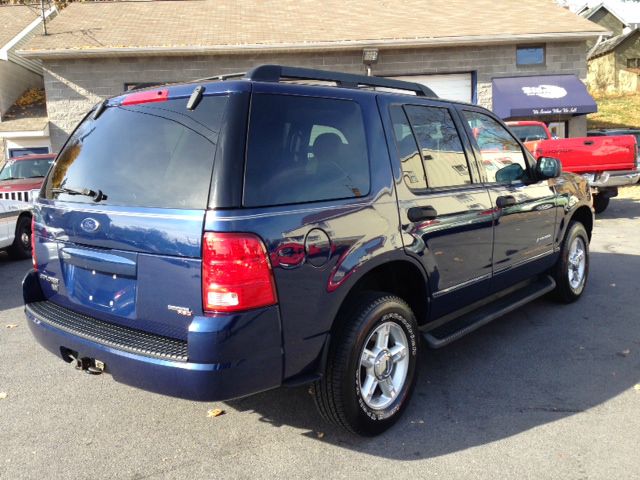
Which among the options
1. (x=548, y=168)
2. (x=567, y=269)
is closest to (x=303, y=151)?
(x=548, y=168)

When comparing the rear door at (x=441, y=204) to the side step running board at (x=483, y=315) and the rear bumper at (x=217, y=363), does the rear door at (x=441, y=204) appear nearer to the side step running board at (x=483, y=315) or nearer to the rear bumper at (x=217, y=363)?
the side step running board at (x=483, y=315)

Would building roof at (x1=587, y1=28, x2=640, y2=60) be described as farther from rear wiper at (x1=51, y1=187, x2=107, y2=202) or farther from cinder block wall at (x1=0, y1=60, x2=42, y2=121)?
rear wiper at (x1=51, y1=187, x2=107, y2=202)

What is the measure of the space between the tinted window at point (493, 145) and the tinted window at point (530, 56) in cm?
1501

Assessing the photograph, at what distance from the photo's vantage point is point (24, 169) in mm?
11461

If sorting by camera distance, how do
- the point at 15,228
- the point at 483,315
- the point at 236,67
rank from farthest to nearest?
the point at 236,67 → the point at 15,228 → the point at 483,315

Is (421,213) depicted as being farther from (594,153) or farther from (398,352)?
(594,153)

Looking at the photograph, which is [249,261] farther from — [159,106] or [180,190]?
[159,106]

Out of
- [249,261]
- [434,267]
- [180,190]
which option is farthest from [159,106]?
[434,267]

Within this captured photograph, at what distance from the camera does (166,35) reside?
57.6 ft

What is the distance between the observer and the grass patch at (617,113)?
3077 centimetres

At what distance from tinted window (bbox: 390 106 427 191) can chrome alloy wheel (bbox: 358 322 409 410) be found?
0.90 metres

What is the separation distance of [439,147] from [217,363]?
2.18 m

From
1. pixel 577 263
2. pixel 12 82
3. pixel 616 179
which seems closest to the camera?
pixel 577 263

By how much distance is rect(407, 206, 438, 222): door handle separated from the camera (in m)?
3.32
